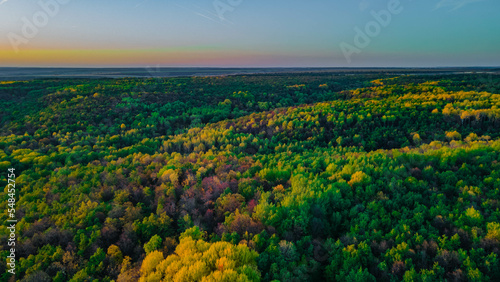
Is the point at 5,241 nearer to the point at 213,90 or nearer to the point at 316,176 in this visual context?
the point at 316,176

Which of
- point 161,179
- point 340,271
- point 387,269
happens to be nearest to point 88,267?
point 161,179
